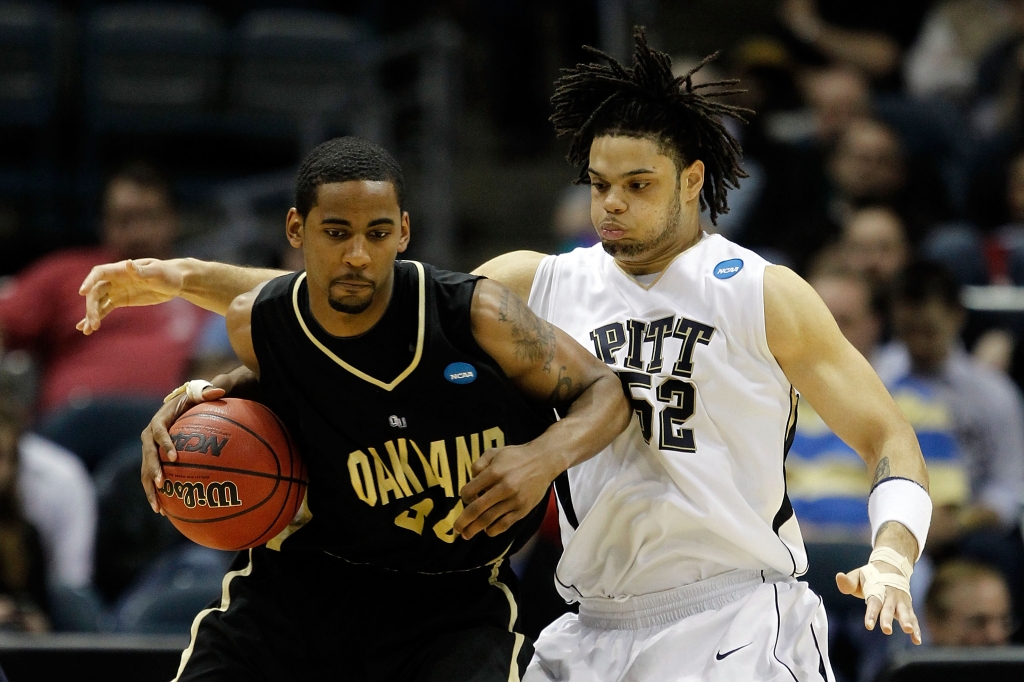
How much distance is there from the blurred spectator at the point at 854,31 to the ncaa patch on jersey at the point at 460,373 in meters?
6.27

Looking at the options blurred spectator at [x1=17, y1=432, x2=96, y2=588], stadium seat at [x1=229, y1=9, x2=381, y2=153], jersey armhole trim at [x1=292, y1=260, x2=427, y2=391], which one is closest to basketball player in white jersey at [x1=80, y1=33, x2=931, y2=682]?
jersey armhole trim at [x1=292, y1=260, x2=427, y2=391]

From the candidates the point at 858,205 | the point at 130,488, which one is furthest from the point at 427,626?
the point at 858,205

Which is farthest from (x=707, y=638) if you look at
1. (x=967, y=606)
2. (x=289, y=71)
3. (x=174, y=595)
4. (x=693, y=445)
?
(x=289, y=71)

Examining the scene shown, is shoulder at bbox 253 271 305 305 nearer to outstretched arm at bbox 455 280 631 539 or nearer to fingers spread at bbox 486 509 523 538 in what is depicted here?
outstretched arm at bbox 455 280 631 539

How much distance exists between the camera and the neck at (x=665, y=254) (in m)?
3.74

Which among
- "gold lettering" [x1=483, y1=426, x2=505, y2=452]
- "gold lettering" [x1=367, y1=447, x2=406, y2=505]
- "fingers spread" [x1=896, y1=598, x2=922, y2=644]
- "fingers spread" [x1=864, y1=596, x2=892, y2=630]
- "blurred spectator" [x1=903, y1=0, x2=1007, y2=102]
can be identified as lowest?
"fingers spread" [x1=896, y1=598, x2=922, y2=644]

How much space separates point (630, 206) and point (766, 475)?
0.81 metres

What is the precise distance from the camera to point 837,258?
7148 millimetres

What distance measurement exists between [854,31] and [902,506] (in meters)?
6.59

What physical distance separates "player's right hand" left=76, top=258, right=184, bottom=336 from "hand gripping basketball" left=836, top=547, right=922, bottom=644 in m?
2.01

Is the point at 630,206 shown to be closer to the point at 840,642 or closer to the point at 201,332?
the point at 840,642

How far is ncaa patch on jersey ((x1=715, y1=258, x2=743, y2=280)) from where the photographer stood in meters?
3.69

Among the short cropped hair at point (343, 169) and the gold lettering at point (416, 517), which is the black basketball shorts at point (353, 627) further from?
the short cropped hair at point (343, 169)

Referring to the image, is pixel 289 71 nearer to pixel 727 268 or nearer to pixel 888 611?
pixel 727 268
